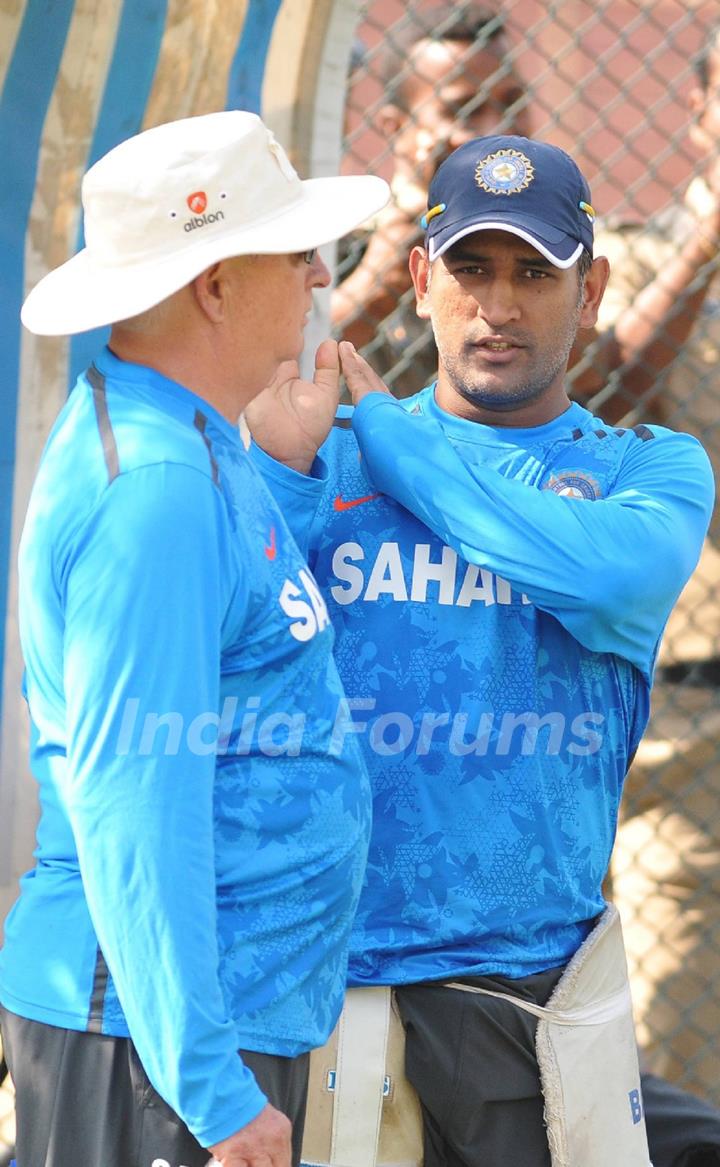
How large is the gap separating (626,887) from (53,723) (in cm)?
236

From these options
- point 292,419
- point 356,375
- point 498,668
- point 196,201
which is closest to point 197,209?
point 196,201

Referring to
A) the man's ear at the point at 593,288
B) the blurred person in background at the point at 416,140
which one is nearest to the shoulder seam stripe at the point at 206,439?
the man's ear at the point at 593,288

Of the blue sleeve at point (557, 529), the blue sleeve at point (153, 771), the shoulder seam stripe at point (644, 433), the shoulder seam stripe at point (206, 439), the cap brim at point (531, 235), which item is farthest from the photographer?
the shoulder seam stripe at point (644, 433)

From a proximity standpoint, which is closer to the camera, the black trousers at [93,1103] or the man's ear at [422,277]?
the black trousers at [93,1103]

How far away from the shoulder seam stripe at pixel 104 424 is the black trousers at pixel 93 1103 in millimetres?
603

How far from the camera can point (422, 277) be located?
2.18 m

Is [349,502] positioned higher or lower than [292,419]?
lower

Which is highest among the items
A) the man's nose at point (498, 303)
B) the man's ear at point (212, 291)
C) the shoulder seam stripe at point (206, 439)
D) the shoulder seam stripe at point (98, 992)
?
the man's nose at point (498, 303)

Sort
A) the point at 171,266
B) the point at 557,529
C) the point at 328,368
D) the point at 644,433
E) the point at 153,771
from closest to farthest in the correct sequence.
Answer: the point at 153,771
the point at 171,266
the point at 557,529
the point at 328,368
the point at 644,433

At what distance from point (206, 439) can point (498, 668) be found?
628 mm

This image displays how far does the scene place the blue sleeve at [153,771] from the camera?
1380 mm

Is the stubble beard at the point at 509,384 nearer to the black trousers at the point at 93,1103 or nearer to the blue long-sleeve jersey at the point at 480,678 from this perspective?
the blue long-sleeve jersey at the point at 480,678

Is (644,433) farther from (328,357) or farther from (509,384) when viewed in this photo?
(328,357)

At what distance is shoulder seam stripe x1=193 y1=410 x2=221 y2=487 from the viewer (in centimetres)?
148
